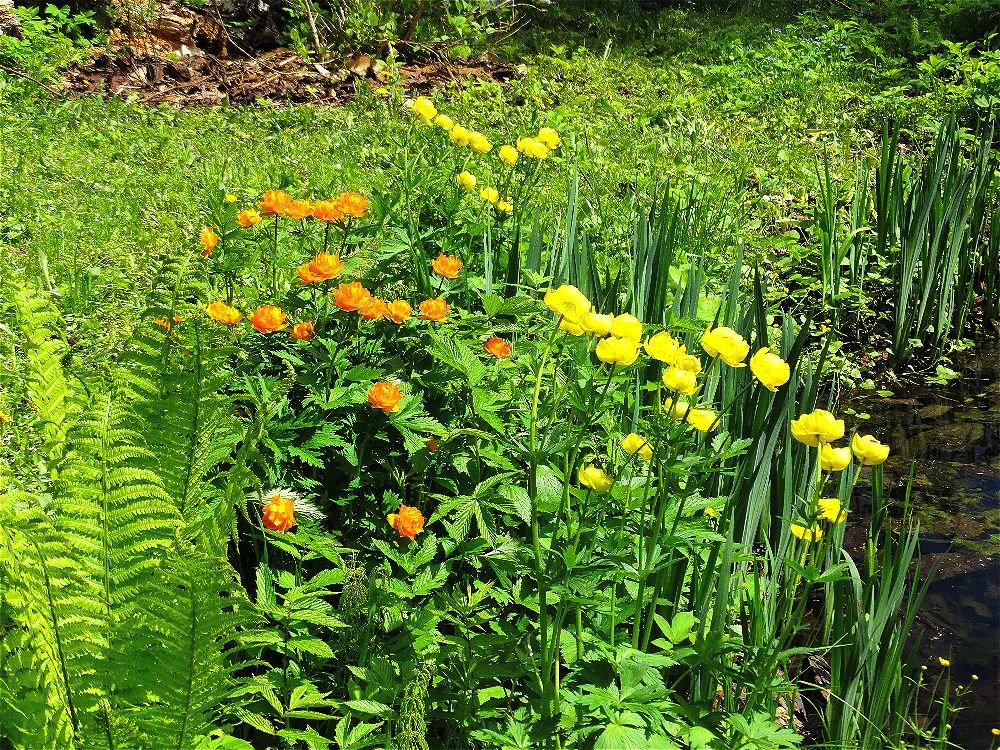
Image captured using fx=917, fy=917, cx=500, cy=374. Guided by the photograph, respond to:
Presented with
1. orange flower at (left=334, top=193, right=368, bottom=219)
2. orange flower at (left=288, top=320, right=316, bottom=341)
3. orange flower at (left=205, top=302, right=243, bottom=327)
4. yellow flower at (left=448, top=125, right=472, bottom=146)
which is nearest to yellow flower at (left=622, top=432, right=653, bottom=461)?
orange flower at (left=288, top=320, right=316, bottom=341)

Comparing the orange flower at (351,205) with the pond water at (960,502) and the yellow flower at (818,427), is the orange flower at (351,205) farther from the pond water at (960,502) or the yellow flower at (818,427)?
the pond water at (960,502)

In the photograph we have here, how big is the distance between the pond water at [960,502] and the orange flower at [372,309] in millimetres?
1178

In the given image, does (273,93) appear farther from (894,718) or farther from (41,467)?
(894,718)

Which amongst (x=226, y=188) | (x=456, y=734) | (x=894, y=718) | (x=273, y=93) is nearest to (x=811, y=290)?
(x=894, y=718)

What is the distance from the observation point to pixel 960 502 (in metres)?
2.86

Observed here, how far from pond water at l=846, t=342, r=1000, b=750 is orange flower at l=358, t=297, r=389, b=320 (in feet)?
3.87

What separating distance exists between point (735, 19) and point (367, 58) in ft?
12.4

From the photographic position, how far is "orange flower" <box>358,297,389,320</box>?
1.83 metres

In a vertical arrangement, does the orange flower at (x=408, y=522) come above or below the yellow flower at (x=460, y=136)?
below

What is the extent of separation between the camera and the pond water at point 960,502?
7.46 ft

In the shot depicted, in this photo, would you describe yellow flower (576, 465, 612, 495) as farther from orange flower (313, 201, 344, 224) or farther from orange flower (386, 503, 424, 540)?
orange flower (313, 201, 344, 224)

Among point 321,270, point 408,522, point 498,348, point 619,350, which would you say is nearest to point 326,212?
point 321,270

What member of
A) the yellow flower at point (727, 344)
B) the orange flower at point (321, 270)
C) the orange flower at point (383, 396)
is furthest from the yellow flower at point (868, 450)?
the orange flower at point (321, 270)

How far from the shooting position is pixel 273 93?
6125 millimetres
